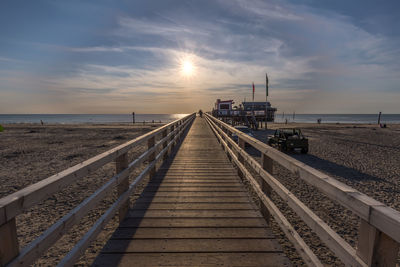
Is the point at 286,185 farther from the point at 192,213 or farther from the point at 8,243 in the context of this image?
the point at 8,243

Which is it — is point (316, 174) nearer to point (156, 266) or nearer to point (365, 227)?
point (365, 227)

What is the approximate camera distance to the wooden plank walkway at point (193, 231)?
7.95 feet

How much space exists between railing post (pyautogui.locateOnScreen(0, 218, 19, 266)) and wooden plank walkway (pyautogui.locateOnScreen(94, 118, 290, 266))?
123 cm

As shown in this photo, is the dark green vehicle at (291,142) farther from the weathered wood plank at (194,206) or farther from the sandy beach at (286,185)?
the weathered wood plank at (194,206)

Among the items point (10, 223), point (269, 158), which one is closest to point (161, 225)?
point (269, 158)

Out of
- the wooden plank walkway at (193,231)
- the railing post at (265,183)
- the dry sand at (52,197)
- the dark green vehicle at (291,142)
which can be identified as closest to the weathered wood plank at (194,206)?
the wooden plank walkway at (193,231)

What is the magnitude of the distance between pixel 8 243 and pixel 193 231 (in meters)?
→ 2.14

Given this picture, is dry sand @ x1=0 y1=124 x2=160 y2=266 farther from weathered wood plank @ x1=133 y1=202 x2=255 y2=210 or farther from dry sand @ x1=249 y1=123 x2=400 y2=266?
dry sand @ x1=249 y1=123 x2=400 y2=266

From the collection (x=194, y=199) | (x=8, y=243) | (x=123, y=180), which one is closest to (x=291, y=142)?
(x=194, y=199)

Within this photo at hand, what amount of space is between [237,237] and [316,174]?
1551mm

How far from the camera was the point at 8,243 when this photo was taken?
1.29 meters

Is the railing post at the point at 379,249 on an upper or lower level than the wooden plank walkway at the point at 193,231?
upper

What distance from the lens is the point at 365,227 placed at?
4.28 feet

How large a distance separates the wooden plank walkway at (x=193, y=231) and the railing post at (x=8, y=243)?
48.5 inches
